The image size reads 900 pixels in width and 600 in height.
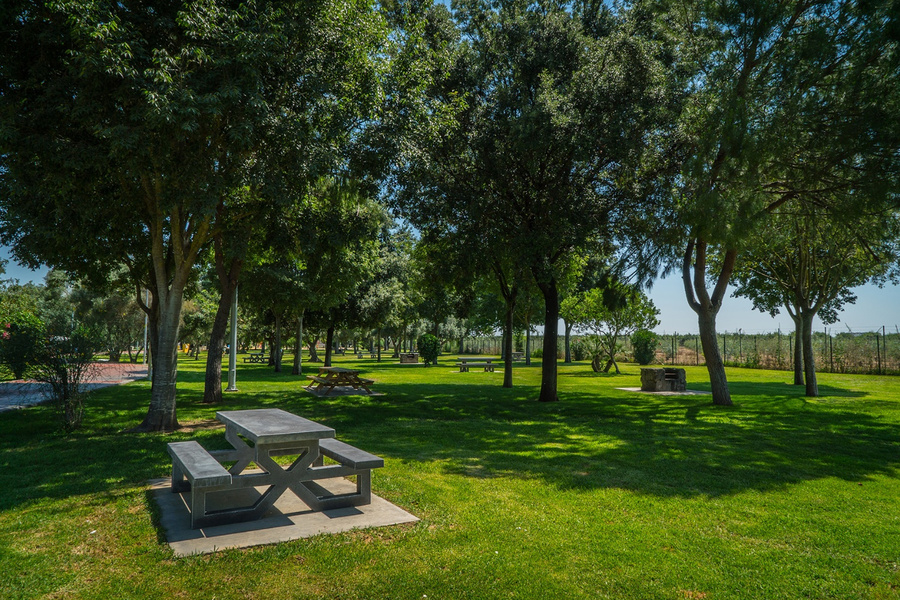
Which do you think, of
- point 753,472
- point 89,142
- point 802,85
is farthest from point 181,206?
point 802,85

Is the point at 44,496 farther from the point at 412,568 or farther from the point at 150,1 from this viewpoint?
the point at 150,1

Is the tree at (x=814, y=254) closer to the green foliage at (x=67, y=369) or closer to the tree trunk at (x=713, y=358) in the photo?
the tree trunk at (x=713, y=358)

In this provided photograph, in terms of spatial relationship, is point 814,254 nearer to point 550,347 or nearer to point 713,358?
point 713,358

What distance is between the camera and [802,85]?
9.56m

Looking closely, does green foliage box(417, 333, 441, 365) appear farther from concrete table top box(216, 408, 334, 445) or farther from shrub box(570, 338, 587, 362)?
concrete table top box(216, 408, 334, 445)

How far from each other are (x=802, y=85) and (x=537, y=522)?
29.3ft

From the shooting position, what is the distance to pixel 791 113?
9.55 metres

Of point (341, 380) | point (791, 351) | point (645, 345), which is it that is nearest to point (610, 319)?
point (645, 345)

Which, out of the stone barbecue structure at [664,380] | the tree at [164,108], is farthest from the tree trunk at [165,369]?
the stone barbecue structure at [664,380]

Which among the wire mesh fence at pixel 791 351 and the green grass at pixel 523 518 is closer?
the green grass at pixel 523 518

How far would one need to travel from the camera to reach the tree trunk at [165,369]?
401 inches

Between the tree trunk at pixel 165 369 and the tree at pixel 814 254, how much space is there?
11.9 m

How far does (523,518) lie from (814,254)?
17.6 metres

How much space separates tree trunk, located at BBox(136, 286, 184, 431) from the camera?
1018 centimetres
